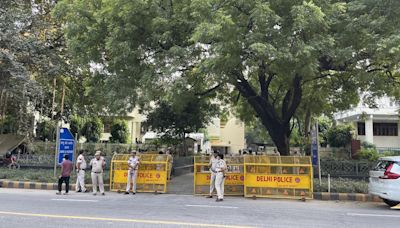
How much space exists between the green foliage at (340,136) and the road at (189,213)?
15.2m

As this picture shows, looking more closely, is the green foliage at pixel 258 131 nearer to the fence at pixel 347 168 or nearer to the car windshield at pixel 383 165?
the fence at pixel 347 168

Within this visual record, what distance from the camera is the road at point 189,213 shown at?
7.43 metres

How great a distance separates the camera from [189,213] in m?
8.73

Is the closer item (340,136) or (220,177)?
(220,177)

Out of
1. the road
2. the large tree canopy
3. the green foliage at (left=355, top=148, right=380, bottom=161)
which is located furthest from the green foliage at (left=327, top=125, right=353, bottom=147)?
the road

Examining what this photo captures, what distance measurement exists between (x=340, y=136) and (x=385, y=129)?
7.96m

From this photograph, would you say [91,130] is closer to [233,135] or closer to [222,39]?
[233,135]

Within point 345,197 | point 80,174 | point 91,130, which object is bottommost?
point 345,197

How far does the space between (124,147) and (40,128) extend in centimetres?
873

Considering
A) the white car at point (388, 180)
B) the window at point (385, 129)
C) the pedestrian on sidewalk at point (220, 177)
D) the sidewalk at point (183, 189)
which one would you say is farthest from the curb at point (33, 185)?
the window at point (385, 129)

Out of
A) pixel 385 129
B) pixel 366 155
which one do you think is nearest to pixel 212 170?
pixel 366 155

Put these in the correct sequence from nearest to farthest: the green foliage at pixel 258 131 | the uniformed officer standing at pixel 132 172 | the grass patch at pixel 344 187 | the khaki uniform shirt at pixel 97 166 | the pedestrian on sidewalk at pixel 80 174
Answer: the grass patch at pixel 344 187 → the khaki uniform shirt at pixel 97 166 → the uniformed officer standing at pixel 132 172 → the pedestrian on sidewalk at pixel 80 174 → the green foliage at pixel 258 131

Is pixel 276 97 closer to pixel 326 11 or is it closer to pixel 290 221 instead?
pixel 326 11

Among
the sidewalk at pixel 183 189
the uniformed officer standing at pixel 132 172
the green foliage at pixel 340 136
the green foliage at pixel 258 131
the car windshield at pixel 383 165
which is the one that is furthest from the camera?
the green foliage at pixel 258 131
